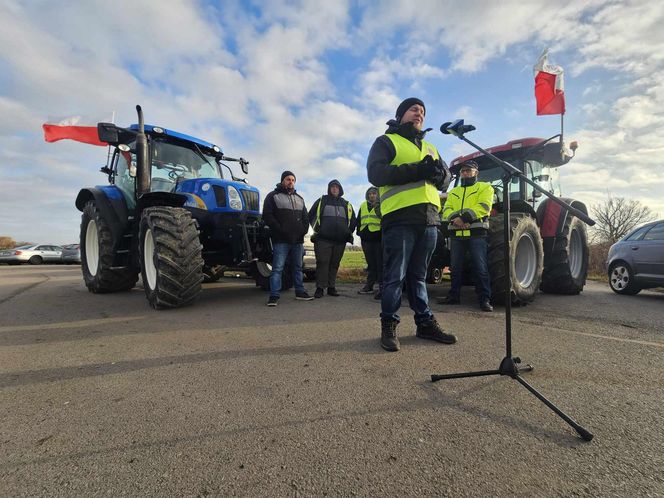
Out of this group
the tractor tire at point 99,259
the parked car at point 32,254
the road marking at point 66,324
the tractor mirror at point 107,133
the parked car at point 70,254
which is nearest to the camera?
the road marking at point 66,324

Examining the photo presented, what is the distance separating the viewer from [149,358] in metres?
2.54

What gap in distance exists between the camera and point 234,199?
16.6ft

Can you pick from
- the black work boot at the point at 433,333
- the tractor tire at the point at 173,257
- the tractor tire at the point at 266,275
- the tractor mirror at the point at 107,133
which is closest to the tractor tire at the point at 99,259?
the tractor mirror at the point at 107,133

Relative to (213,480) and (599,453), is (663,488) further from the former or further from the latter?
(213,480)

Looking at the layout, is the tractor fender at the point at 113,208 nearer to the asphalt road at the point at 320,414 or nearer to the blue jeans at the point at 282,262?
the asphalt road at the point at 320,414

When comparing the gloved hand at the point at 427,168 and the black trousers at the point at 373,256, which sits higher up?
the gloved hand at the point at 427,168

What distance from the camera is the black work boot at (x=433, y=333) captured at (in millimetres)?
2895

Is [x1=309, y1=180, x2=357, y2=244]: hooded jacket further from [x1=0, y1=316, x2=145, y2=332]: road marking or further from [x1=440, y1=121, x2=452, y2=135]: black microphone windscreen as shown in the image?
[x1=440, y1=121, x2=452, y2=135]: black microphone windscreen

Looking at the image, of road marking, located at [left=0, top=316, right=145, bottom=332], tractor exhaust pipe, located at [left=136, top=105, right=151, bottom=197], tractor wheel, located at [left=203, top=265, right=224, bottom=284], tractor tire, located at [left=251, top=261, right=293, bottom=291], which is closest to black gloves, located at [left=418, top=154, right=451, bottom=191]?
road marking, located at [left=0, top=316, right=145, bottom=332]

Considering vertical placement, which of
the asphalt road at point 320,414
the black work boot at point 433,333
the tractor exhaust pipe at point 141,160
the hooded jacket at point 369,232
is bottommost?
the asphalt road at point 320,414

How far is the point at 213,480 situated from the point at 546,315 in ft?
13.5

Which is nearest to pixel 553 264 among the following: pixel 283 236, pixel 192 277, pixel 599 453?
pixel 283 236

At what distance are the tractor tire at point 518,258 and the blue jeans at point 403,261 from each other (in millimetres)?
1603

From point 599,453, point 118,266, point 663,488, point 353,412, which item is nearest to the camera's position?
point 663,488
